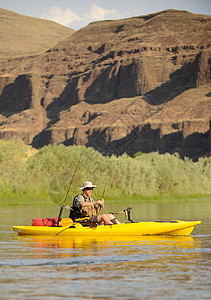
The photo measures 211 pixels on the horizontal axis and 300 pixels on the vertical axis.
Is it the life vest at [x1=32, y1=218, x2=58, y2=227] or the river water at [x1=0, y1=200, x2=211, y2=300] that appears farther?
the life vest at [x1=32, y1=218, x2=58, y2=227]

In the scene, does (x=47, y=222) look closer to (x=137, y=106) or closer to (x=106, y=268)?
(x=106, y=268)

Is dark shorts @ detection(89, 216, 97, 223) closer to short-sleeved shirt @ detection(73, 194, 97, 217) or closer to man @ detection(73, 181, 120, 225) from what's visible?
man @ detection(73, 181, 120, 225)

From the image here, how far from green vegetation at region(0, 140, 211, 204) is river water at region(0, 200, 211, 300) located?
1882 centimetres

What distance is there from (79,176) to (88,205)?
2431 cm

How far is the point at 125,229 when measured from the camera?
1662cm

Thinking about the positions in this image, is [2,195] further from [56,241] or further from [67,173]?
[56,241]

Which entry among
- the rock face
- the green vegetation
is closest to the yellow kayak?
the green vegetation

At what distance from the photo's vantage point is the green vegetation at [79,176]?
38.7 m

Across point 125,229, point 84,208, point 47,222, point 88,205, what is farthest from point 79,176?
point 88,205

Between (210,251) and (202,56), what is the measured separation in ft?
486

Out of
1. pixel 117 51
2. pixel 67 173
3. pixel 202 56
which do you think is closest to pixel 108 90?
pixel 117 51

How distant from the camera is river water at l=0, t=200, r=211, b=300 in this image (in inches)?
365

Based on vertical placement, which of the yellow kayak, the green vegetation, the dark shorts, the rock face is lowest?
the yellow kayak

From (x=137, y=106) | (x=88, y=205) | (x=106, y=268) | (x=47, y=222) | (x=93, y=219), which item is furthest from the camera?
(x=137, y=106)
